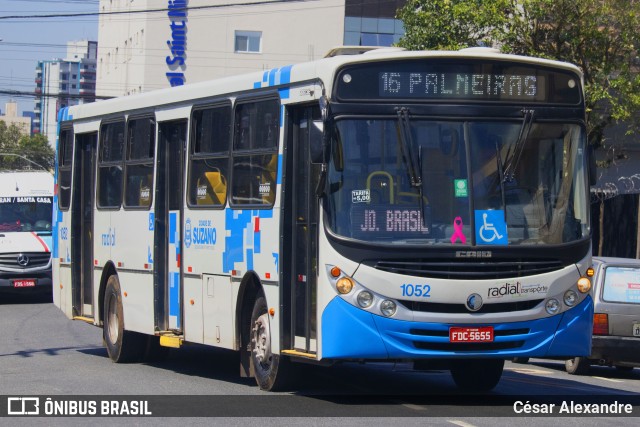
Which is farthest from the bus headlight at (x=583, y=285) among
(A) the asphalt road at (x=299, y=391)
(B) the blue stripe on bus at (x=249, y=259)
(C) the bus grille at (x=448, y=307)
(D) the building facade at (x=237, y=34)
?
(D) the building facade at (x=237, y=34)

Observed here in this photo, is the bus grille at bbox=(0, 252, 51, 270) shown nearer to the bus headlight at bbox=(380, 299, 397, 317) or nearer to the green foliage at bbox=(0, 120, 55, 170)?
the bus headlight at bbox=(380, 299, 397, 317)

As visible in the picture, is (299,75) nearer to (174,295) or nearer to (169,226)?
(169,226)

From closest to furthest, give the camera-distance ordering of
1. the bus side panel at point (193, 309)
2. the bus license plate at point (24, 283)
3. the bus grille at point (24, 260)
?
the bus side panel at point (193, 309) → the bus grille at point (24, 260) → the bus license plate at point (24, 283)

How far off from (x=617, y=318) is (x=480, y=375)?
3584 millimetres

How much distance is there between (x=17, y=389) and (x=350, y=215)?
427cm

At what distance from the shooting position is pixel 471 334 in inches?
412

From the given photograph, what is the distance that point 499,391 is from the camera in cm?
1261

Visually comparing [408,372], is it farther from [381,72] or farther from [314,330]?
[381,72]

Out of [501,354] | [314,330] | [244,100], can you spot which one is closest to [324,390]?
[314,330]

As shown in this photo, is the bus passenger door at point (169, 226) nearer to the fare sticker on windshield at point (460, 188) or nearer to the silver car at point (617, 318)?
the fare sticker on windshield at point (460, 188)

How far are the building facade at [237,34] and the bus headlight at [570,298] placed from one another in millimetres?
54380

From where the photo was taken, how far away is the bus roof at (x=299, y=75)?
35.4ft

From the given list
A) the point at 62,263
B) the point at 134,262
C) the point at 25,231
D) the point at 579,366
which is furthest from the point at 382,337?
the point at 25,231

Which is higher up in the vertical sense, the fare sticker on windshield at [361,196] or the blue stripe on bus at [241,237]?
the fare sticker on windshield at [361,196]
